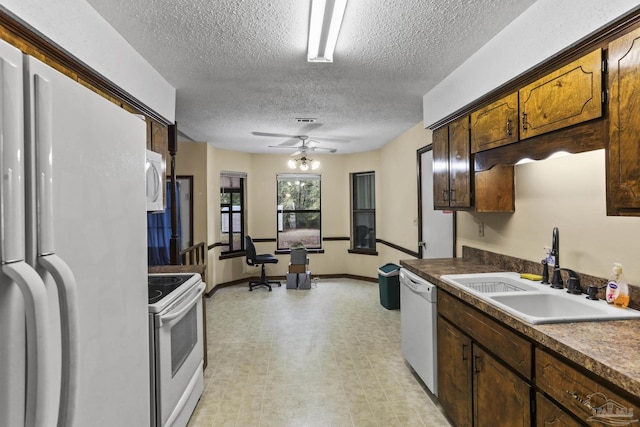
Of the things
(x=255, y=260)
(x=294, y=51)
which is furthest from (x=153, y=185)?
(x=255, y=260)

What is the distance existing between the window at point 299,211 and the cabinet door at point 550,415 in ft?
18.1

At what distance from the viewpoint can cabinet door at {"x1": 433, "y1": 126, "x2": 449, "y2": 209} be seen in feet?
9.66

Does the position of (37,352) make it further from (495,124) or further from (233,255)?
(233,255)

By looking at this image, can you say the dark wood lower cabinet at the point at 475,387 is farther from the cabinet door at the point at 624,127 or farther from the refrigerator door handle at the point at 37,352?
the refrigerator door handle at the point at 37,352

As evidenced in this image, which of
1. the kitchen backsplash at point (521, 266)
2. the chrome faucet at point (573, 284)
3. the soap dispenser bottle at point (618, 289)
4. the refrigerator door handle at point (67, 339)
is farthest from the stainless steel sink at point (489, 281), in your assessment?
the refrigerator door handle at point (67, 339)

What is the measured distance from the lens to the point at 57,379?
0.70 meters

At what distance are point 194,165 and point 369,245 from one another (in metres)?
3.41

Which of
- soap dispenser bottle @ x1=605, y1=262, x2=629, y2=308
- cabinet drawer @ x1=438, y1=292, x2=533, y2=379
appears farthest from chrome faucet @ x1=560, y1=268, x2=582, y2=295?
cabinet drawer @ x1=438, y1=292, x2=533, y2=379

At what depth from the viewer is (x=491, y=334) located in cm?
172

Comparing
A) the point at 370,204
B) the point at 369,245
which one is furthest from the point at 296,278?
the point at 370,204

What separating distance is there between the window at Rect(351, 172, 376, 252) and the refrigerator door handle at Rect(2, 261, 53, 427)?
591 centimetres

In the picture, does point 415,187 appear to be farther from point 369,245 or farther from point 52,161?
point 52,161

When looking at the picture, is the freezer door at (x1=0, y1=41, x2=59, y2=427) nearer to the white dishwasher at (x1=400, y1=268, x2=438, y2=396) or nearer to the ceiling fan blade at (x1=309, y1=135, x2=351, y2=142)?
the white dishwasher at (x1=400, y1=268, x2=438, y2=396)

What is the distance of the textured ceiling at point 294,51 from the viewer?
6.07 feet
